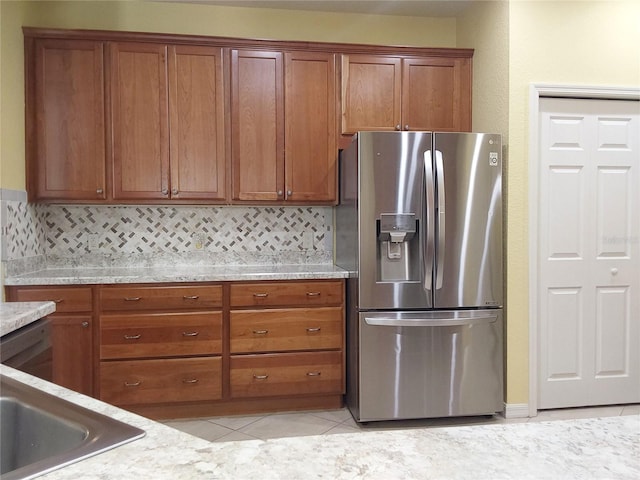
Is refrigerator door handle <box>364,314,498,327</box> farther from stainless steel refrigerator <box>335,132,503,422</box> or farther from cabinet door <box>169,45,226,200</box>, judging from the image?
cabinet door <box>169,45,226,200</box>

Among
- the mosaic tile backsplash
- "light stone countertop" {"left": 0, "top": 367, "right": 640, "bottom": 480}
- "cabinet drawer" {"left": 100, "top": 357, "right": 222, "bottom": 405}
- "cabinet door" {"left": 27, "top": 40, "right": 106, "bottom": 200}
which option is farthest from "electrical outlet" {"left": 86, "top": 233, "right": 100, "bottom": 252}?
"light stone countertop" {"left": 0, "top": 367, "right": 640, "bottom": 480}

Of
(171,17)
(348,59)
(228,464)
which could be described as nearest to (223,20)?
(171,17)

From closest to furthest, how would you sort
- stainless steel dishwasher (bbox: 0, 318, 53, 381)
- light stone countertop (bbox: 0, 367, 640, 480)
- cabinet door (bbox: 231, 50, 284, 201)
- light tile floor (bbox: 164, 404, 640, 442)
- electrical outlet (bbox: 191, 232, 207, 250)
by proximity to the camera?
light stone countertop (bbox: 0, 367, 640, 480), stainless steel dishwasher (bbox: 0, 318, 53, 381), light tile floor (bbox: 164, 404, 640, 442), cabinet door (bbox: 231, 50, 284, 201), electrical outlet (bbox: 191, 232, 207, 250)

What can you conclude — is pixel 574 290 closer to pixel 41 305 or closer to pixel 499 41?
pixel 499 41

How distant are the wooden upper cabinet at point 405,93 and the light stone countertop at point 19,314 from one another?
84.7 inches

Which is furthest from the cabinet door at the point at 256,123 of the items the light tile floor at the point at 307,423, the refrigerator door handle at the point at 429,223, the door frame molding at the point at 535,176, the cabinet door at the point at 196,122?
the door frame molding at the point at 535,176

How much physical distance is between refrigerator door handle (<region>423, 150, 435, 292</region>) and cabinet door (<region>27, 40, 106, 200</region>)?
2061 millimetres

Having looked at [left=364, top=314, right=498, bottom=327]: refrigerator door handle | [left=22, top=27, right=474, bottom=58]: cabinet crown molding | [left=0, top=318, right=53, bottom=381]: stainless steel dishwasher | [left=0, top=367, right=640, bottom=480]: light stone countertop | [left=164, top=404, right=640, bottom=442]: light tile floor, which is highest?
[left=22, top=27, right=474, bottom=58]: cabinet crown molding

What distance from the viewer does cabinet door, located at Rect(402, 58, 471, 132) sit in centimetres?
335

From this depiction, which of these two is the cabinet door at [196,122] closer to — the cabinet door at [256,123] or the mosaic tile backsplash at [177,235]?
the cabinet door at [256,123]

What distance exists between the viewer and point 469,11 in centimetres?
350

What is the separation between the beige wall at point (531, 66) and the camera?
301 centimetres

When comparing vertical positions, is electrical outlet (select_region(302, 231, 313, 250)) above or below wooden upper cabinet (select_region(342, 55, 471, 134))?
below

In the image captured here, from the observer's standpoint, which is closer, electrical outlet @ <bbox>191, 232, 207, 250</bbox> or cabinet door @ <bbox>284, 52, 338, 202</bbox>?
cabinet door @ <bbox>284, 52, 338, 202</bbox>
